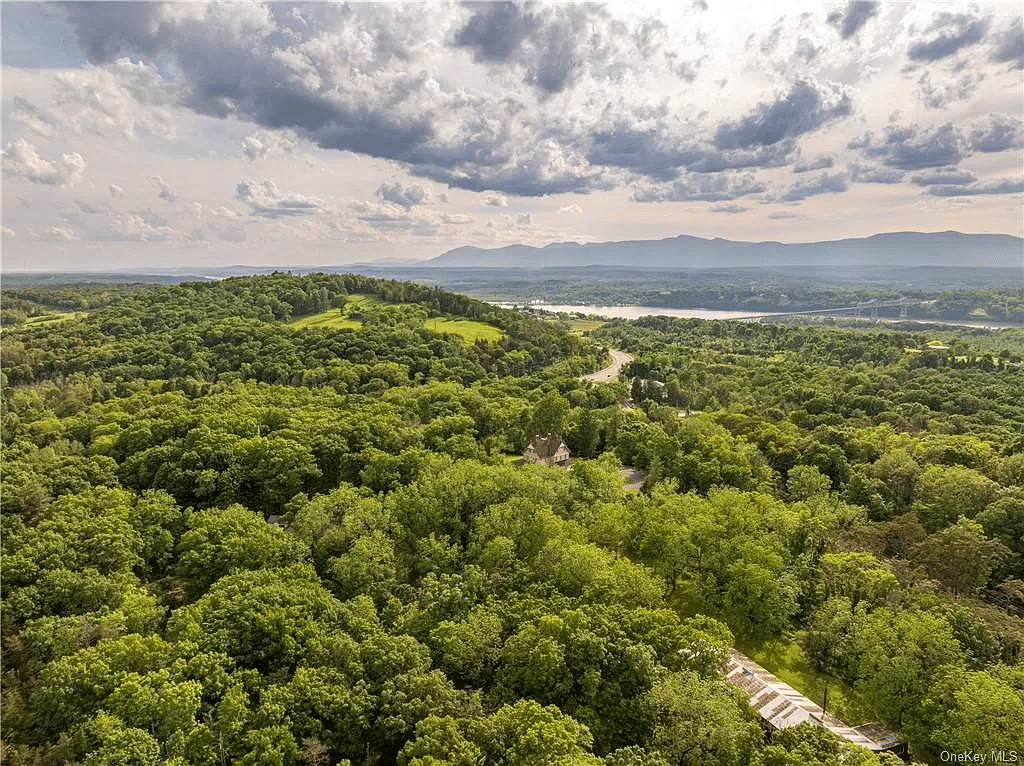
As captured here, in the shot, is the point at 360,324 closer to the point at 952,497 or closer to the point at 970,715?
the point at 952,497

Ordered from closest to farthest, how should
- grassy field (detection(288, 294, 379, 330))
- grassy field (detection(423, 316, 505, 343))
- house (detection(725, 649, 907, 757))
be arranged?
house (detection(725, 649, 907, 757)) → grassy field (detection(288, 294, 379, 330)) → grassy field (detection(423, 316, 505, 343))

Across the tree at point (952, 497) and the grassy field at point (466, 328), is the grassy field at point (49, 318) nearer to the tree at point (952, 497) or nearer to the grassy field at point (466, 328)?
the grassy field at point (466, 328)

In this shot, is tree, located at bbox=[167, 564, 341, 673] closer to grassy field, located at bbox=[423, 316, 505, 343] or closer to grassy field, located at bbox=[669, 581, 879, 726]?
grassy field, located at bbox=[669, 581, 879, 726]

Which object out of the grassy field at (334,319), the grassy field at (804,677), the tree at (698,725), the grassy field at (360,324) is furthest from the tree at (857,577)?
the grassy field at (334,319)

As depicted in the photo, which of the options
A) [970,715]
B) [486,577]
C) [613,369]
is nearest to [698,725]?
[970,715]

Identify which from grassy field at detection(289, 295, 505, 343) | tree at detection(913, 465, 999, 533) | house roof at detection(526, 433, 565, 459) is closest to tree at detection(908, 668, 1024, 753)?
tree at detection(913, 465, 999, 533)

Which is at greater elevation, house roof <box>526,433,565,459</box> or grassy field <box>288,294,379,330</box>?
grassy field <box>288,294,379,330</box>
